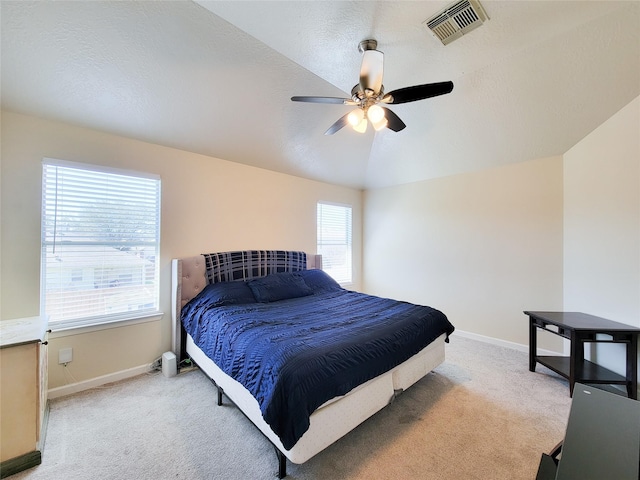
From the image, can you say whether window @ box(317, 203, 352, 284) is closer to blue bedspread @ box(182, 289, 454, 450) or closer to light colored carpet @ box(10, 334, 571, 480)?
blue bedspread @ box(182, 289, 454, 450)

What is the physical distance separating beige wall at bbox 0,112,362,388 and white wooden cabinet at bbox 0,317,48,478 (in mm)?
816

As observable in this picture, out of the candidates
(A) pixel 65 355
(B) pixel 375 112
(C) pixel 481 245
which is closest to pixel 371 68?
(B) pixel 375 112

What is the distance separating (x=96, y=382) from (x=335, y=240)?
12.0 ft

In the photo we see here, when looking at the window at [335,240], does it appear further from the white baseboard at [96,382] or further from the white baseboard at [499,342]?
the white baseboard at [96,382]

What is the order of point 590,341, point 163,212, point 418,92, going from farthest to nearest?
point 163,212 → point 590,341 → point 418,92

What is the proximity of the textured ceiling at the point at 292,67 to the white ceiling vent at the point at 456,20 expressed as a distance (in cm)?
6

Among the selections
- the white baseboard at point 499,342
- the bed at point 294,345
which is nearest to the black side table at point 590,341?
the white baseboard at point 499,342

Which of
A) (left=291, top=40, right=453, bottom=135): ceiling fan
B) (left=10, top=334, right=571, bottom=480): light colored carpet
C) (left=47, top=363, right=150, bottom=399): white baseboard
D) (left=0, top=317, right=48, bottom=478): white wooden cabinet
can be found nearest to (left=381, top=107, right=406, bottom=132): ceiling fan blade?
(left=291, top=40, right=453, bottom=135): ceiling fan

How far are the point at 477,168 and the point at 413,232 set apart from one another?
132cm

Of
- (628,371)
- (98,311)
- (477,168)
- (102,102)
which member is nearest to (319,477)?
(98,311)

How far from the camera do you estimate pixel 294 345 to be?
5.59 feet

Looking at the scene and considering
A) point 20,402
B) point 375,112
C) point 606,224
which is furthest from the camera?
point 606,224

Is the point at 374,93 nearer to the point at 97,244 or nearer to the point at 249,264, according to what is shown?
the point at 249,264

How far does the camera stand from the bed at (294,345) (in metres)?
1.48
